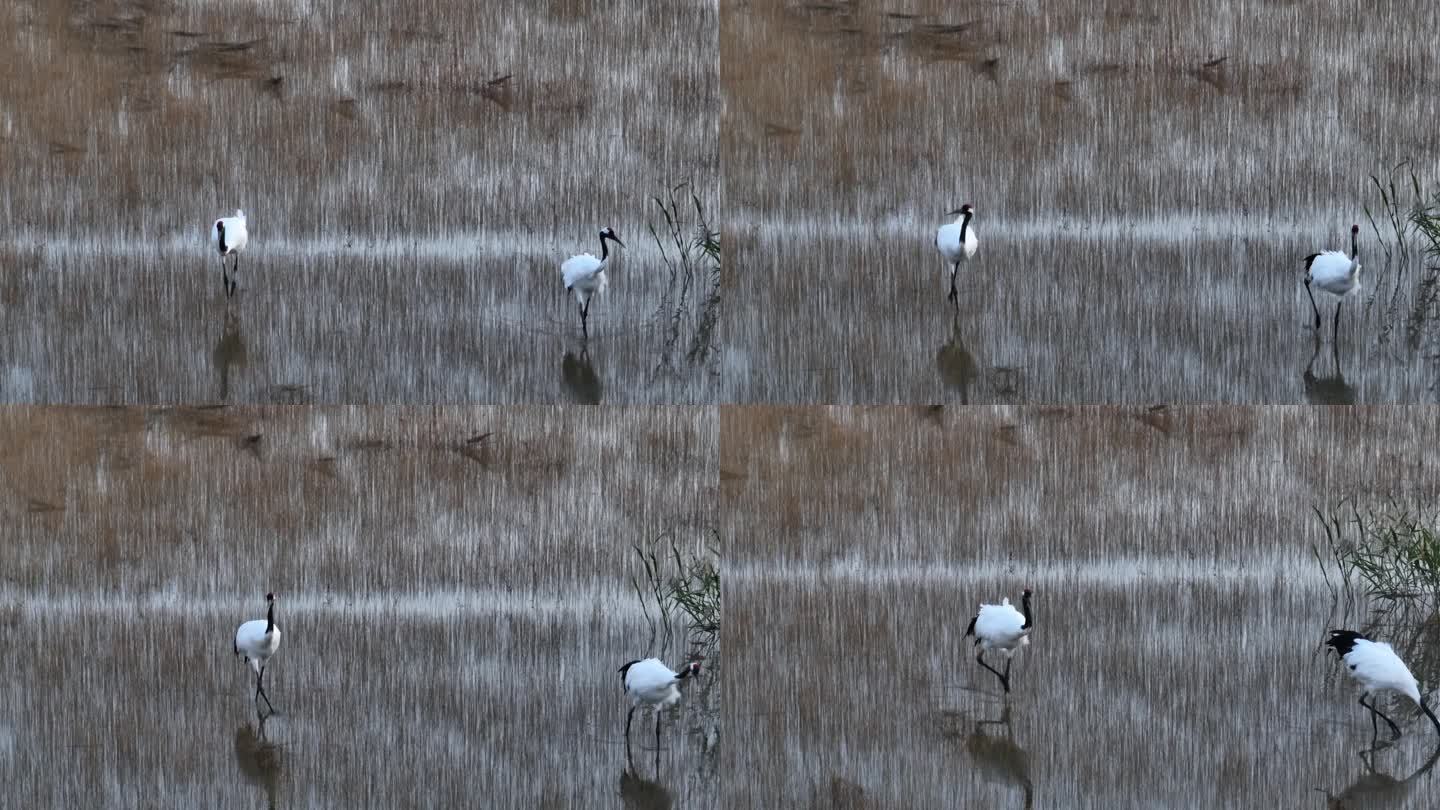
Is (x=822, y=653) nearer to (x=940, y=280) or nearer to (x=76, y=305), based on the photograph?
(x=940, y=280)

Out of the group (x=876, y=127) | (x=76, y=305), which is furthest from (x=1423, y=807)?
(x=76, y=305)

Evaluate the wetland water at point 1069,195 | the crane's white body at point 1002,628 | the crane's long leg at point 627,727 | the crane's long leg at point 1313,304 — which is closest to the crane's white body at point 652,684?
the crane's long leg at point 627,727

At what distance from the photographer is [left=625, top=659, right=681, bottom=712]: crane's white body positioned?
527 centimetres

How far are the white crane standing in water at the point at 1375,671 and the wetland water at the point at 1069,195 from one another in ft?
3.27

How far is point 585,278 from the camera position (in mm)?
5953

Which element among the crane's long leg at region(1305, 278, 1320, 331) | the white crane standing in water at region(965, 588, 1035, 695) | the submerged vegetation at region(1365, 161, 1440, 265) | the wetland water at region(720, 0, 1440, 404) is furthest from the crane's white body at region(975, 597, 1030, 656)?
the submerged vegetation at region(1365, 161, 1440, 265)

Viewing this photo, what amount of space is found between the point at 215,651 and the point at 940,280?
108 inches

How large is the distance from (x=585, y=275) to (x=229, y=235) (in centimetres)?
123

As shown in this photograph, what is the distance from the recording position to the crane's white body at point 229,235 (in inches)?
235

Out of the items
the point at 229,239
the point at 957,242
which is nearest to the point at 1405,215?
the point at 957,242

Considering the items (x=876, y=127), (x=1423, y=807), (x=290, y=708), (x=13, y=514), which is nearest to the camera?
(x=1423, y=807)

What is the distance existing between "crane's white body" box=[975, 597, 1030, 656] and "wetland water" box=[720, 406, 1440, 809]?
0.13m

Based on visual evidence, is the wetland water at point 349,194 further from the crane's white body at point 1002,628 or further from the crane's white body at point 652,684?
the crane's white body at point 1002,628

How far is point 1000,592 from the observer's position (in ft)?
19.1
